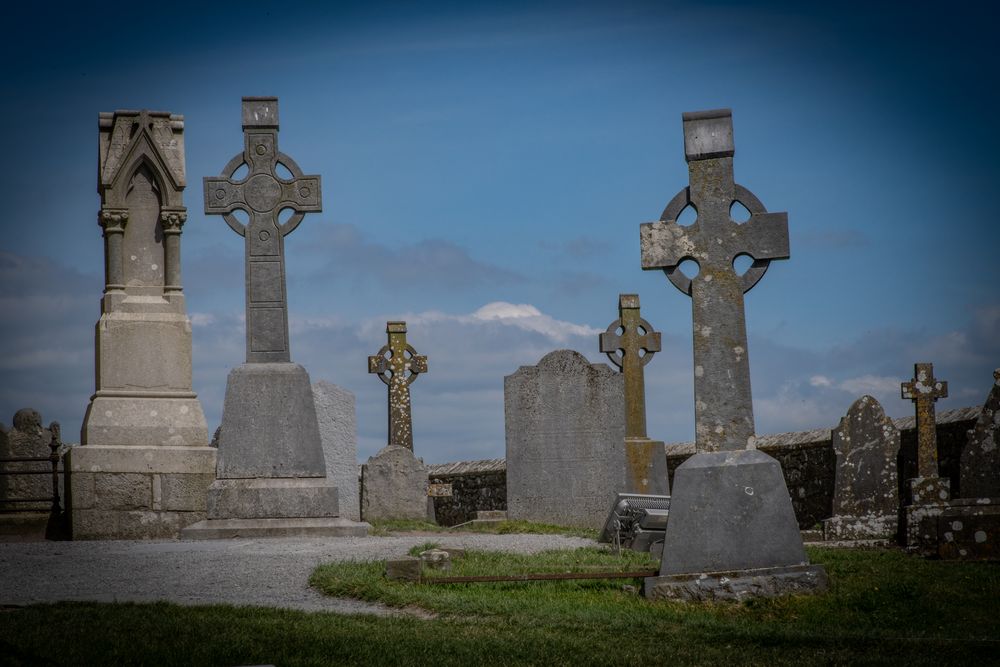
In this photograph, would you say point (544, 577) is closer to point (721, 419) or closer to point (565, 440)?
point (721, 419)

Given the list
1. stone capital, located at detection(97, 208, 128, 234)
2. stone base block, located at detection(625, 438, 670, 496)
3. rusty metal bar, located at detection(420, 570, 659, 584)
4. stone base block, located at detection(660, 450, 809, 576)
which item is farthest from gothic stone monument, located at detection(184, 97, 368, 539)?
stone base block, located at detection(625, 438, 670, 496)

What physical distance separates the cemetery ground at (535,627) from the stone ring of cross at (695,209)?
95.2 inches

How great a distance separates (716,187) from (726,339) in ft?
4.19

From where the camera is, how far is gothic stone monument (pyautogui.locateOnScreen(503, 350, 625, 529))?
54.3ft

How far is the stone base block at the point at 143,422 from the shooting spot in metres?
13.4

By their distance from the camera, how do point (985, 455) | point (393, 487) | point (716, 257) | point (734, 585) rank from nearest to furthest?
point (734, 585)
point (716, 257)
point (985, 455)
point (393, 487)

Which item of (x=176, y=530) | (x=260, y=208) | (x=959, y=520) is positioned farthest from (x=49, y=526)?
(x=959, y=520)

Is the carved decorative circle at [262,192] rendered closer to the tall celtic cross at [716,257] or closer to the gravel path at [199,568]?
the gravel path at [199,568]

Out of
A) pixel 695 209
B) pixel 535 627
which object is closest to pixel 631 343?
pixel 695 209

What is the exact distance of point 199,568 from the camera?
1028cm

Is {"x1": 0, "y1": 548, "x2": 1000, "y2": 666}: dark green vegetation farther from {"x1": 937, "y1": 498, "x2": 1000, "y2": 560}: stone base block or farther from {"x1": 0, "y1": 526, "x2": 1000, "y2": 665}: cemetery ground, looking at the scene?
{"x1": 937, "y1": 498, "x2": 1000, "y2": 560}: stone base block

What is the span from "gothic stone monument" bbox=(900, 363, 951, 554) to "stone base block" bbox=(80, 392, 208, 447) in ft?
25.3

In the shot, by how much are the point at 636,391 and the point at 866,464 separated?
4936mm

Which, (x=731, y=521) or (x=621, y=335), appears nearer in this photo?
(x=731, y=521)
